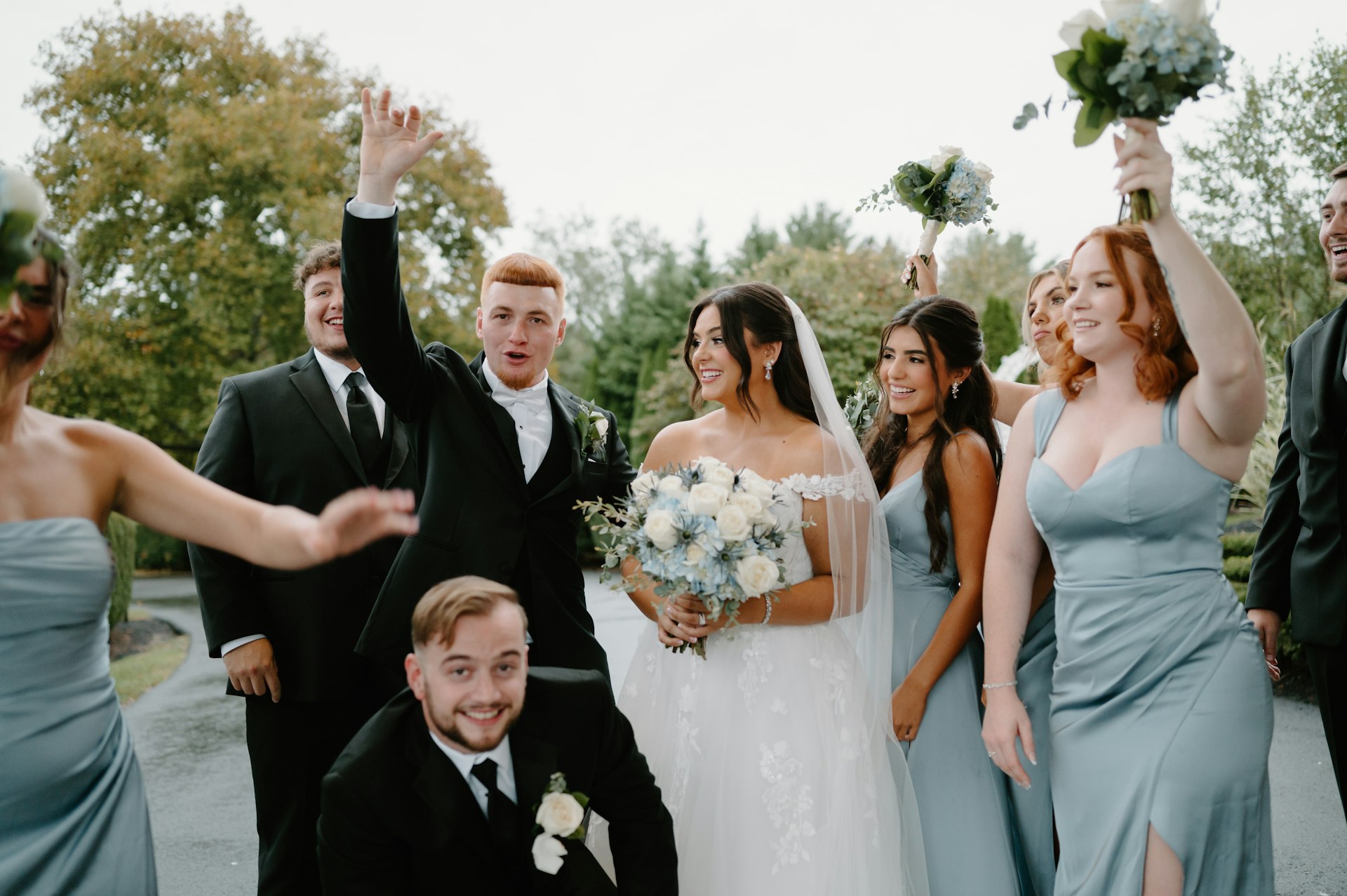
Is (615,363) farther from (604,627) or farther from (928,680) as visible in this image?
(928,680)

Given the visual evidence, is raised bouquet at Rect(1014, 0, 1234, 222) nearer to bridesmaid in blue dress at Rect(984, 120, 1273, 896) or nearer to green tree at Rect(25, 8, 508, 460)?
bridesmaid in blue dress at Rect(984, 120, 1273, 896)

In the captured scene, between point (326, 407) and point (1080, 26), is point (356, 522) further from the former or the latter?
point (1080, 26)

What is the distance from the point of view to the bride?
3.44 meters

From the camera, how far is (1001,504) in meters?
3.43

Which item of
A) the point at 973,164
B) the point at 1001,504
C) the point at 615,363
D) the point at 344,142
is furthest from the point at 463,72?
the point at 1001,504

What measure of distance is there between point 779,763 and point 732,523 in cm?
89

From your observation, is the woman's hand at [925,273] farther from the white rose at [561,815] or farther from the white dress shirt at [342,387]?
the white rose at [561,815]

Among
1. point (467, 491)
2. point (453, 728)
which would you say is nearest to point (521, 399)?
point (467, 491)

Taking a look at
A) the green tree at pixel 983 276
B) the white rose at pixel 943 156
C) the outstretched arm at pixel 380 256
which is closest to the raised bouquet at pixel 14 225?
the outstretched arm at pixel 380 256

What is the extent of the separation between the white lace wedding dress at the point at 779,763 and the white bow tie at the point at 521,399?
3.24ft

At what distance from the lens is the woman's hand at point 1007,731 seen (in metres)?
3.22

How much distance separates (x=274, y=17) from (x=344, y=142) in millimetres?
3289

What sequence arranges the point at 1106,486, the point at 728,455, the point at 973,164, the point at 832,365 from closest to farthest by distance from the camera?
the point at 1106,486 → the point at 728,455 → the point at 973,164 → the point at 832,365

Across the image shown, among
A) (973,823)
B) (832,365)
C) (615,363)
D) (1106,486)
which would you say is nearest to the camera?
(1106,486)
